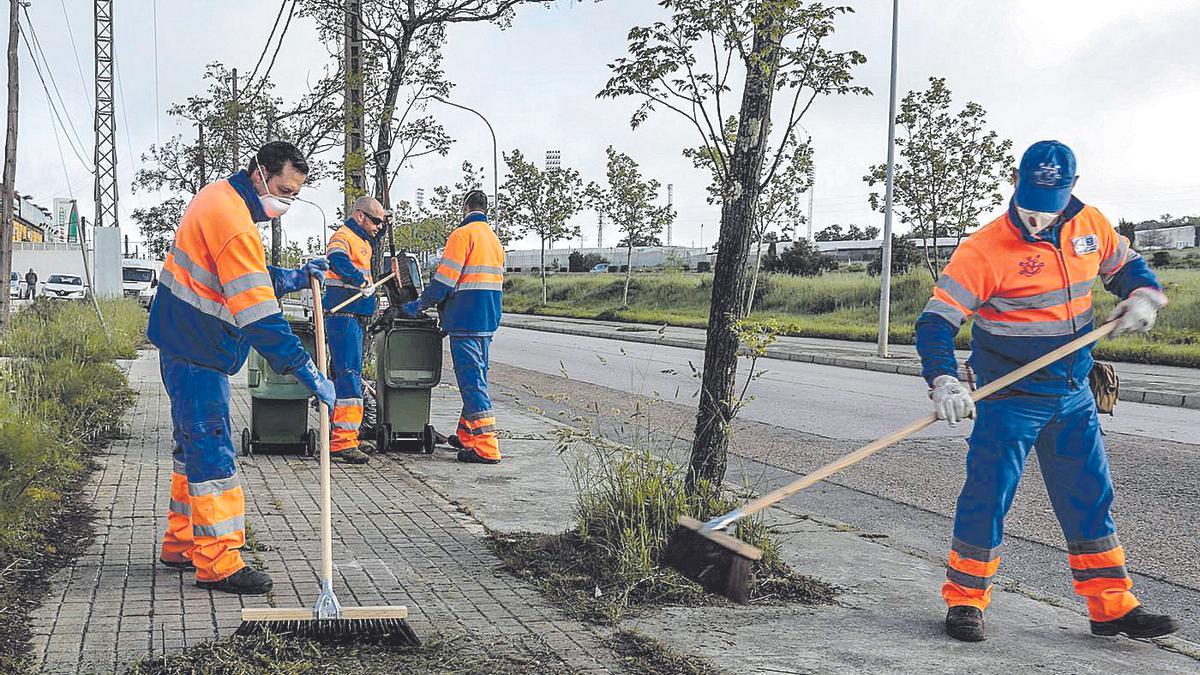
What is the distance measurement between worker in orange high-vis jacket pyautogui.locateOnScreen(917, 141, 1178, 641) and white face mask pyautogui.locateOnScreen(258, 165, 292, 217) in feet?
10.1

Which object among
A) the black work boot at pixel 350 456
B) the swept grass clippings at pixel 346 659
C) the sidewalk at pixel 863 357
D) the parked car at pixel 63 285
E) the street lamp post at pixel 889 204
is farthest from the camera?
the parked car at pixel 63 285

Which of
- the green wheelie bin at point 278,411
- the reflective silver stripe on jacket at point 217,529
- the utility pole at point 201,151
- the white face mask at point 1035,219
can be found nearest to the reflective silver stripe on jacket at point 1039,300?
the white face mask at point 1035,219

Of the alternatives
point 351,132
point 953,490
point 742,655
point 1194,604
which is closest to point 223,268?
point 742,655

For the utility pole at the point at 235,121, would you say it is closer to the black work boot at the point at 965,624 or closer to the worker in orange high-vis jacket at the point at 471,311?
the worker in orange high-vis jacket at the point at 471,311

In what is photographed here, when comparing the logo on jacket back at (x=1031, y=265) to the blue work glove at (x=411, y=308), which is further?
the blue work glove at (x=411, y=308)

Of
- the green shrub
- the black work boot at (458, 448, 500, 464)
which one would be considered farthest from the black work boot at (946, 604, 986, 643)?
the green shrub

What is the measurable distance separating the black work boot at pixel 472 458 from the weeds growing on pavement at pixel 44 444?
2.69m

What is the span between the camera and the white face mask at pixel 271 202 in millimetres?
5430

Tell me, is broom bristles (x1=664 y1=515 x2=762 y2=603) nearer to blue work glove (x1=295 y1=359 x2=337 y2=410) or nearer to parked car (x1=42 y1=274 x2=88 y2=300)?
blue work glove (x1=295 y1=359 x2=337 y2=410)

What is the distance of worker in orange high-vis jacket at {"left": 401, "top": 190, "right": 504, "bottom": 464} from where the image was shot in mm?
8703

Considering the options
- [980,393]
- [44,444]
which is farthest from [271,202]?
[980,393]

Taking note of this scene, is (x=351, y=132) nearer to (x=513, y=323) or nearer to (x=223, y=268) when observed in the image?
(x=223, y=268)

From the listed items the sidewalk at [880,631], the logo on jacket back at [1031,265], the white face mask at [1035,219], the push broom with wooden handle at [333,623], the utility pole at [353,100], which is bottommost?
the sidewalk at [880,631]

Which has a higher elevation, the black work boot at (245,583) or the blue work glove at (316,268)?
the blue work glove at (316,268)
